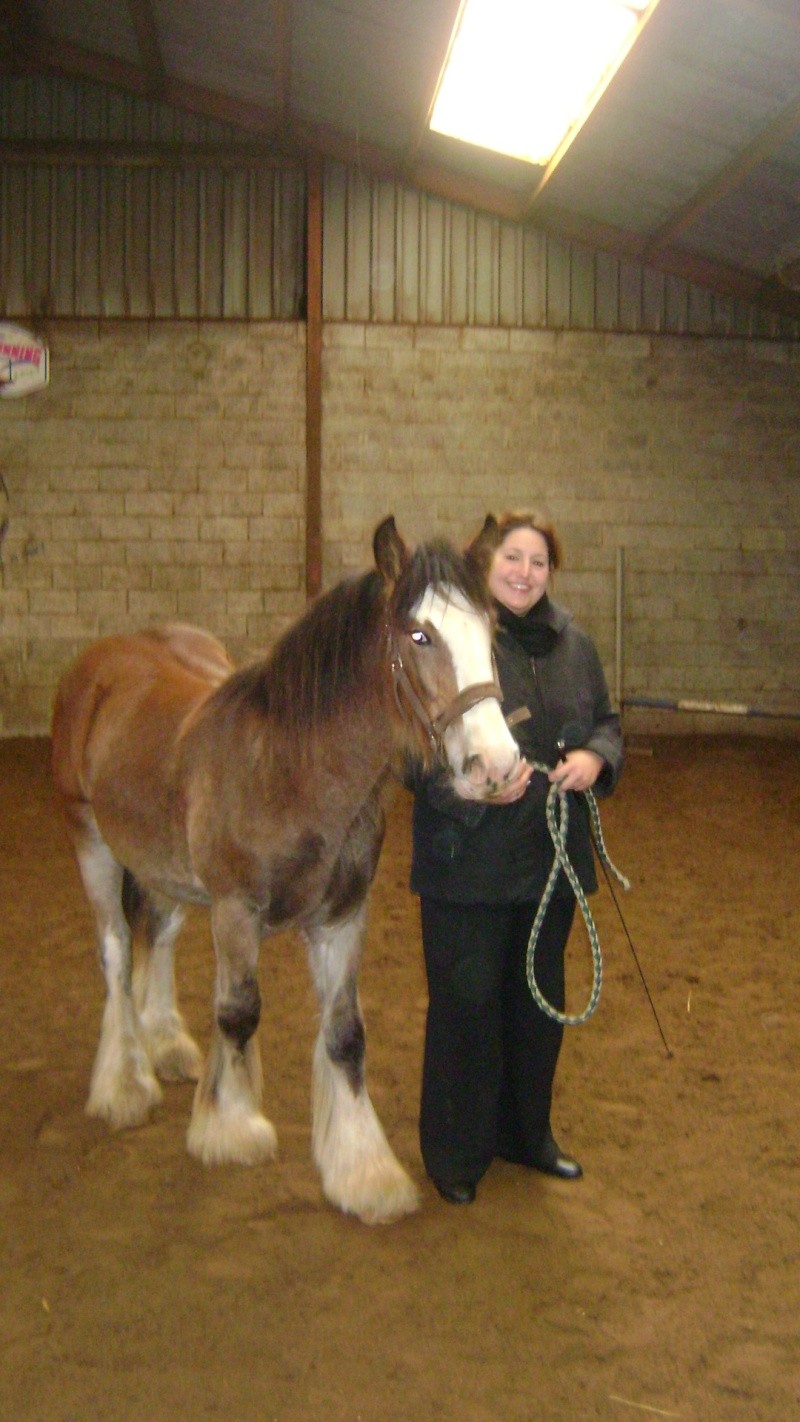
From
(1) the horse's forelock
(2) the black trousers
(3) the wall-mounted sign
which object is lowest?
(2) the black trousers

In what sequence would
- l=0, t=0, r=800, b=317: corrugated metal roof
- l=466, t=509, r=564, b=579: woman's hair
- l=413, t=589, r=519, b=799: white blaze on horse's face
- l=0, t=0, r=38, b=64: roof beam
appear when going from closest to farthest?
l=413, t=589, r=519, b=799: white blaze on horse's face → l=466, t=509, r=564, b=579: woman's hair → l=0, t=0, r=800, b=317: corrugated metal roof → l=0, t=0, r=38, b=64: roof beam

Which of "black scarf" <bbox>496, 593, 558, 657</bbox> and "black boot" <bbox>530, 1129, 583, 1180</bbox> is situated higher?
"black scarf" <bbox>496, 593, 558, 657</bbox>

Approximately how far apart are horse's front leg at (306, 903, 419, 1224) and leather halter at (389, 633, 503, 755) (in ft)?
2.01

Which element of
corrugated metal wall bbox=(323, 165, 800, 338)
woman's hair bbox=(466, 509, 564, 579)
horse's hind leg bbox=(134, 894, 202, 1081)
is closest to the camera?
woman's hair bbox=(466, 509, 564, 579)

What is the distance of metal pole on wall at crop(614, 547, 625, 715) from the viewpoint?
31.6 feet

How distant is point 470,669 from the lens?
79.8 inches

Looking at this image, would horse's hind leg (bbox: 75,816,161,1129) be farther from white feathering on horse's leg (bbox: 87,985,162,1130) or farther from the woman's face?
the woman's face

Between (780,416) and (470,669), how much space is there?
8.84 m

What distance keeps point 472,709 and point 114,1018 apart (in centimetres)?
163

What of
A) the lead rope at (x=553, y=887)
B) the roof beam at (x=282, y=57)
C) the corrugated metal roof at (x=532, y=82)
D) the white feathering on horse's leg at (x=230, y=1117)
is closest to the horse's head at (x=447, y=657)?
the lead rope at (x=553, y=887)

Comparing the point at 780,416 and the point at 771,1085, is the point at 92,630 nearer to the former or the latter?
the point at 780,416

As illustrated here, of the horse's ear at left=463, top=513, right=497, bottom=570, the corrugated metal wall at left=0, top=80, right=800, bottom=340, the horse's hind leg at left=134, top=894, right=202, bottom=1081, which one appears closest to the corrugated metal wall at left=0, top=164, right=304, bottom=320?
the corrugated metal wall at left=0, top=80, right=800, bottom=340

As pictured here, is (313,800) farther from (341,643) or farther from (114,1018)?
(114,1018)

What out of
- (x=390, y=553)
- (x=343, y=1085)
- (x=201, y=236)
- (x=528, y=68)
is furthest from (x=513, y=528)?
(x=201, y=236)
